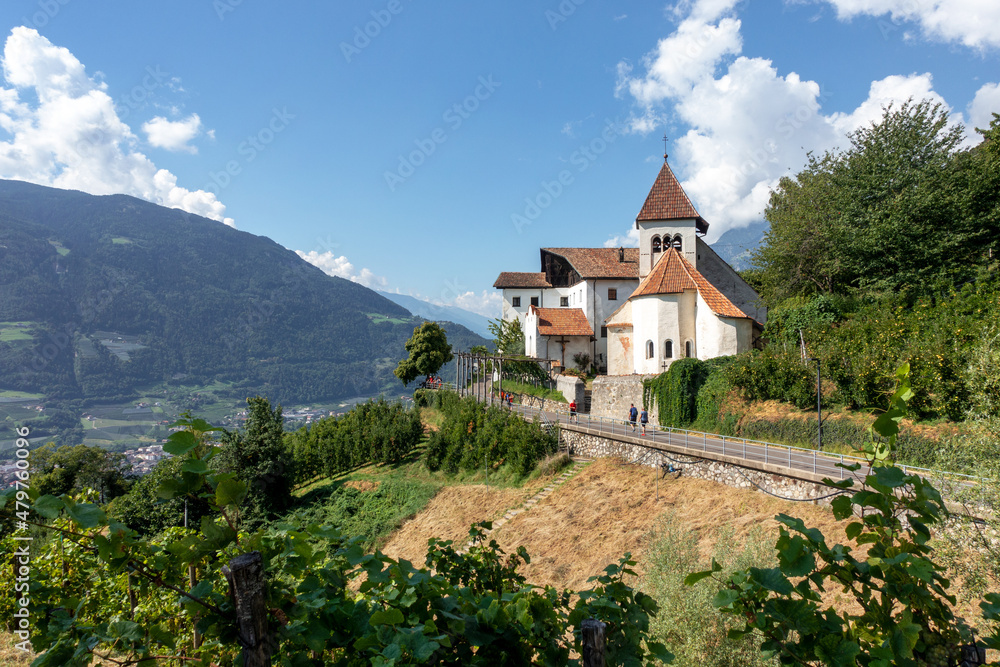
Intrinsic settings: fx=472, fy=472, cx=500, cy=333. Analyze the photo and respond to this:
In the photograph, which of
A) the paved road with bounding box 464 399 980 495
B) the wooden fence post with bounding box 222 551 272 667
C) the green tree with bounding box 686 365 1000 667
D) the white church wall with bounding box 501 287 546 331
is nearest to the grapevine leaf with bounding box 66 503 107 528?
the wooden fence post with bounding box 222 551 272 667

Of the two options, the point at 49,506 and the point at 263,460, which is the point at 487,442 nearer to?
the point at 263,460

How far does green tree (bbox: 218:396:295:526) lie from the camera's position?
81.8ft

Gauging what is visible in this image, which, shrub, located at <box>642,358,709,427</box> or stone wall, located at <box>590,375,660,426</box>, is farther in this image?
stone wall, located at <box>590,375,660,426</box>

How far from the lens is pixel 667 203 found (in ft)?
117

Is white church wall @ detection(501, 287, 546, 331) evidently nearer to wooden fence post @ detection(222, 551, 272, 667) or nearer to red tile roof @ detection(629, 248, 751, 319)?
red tile roof @ detection(629, 248, 751, 319)

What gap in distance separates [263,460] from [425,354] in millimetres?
20281

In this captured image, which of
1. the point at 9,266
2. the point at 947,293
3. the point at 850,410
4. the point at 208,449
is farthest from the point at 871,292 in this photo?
the point at 9,266

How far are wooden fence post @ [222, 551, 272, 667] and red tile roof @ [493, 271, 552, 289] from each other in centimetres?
4641

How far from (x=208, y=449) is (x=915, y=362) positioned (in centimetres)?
1948

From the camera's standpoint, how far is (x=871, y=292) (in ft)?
69.5

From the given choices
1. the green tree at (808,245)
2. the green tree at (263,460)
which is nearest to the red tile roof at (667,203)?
the green tree at (808,245)

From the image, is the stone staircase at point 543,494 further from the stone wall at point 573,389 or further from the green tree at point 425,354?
the green tree at point 425,354

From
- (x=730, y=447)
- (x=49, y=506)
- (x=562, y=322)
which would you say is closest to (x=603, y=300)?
(x=562, y=322)

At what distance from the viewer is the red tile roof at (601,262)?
136ft
